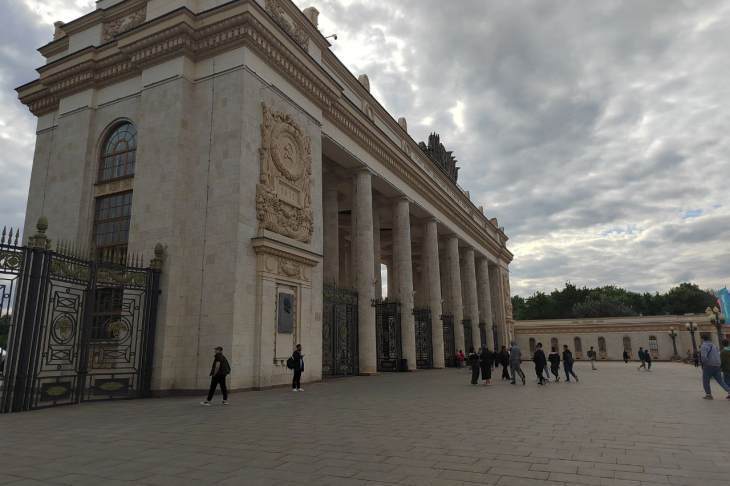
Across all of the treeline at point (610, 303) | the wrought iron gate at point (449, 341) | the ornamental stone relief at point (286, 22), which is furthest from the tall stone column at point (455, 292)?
the treeline at point (610, 303)

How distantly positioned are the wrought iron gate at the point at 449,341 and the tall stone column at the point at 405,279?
644 centimetres

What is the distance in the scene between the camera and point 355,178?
24344 mm

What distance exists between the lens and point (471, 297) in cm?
4006

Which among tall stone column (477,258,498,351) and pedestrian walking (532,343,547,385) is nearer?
pedestrian walking (532,343,547,385)

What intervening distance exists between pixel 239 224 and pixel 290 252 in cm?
227

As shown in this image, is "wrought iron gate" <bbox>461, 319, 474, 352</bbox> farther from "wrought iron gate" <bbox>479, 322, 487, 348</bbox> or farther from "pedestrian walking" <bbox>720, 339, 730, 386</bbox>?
"pedestrian walking" <bbox>720, 339, 730, 386</bbox>

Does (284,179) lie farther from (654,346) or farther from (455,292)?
(654,346)

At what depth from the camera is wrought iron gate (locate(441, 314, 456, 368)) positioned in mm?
32781

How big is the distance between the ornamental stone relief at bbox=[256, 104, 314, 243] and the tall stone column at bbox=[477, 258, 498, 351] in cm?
3028

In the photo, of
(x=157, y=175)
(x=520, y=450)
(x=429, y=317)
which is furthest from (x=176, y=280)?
(x=429, y=317)

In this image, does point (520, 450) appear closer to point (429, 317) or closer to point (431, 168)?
point (429, 317)

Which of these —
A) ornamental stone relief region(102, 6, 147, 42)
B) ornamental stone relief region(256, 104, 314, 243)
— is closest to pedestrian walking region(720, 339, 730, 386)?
ornamental stone relief region(256, 104, 314, 243)

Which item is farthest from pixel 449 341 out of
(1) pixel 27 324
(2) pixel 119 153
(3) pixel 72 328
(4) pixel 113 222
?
(1) pixel 27 324

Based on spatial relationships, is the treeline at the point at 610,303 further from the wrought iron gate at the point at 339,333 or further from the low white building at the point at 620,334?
the wrought iron gate at the point at 339,333
